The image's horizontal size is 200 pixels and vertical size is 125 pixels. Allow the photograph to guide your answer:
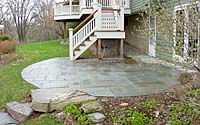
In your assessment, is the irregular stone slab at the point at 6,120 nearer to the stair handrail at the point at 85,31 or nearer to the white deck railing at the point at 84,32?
the stair handrail at the point at 85,31

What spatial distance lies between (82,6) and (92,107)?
11.4 m

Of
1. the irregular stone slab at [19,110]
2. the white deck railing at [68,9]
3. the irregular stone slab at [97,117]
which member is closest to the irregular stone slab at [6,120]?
the irregular stone slab at [19,110]

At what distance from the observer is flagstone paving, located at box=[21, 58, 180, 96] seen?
5.25 m

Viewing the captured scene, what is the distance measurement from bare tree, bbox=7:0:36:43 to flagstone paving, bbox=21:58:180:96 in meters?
24.1

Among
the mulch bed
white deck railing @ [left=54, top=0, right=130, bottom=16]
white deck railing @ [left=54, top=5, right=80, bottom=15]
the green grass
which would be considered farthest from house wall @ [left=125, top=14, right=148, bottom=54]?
the green grass

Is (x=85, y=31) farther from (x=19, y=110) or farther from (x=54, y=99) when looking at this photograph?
(x=19, y=110)

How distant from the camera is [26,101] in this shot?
4844 millimetres

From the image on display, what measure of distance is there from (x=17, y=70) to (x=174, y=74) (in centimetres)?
499

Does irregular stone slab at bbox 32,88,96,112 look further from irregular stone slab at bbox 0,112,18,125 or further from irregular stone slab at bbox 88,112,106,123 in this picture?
irregular stone slab at bbox 88,112,106,123

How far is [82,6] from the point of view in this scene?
48.1 feet

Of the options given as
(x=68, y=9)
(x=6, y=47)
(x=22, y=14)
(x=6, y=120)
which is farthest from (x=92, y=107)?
(x=22, y=14)

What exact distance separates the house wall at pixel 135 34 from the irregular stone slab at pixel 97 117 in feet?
28.4

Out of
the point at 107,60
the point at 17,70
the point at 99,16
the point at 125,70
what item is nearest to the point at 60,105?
the point at 125,70

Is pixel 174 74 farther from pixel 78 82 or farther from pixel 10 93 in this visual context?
pixel 10 93
